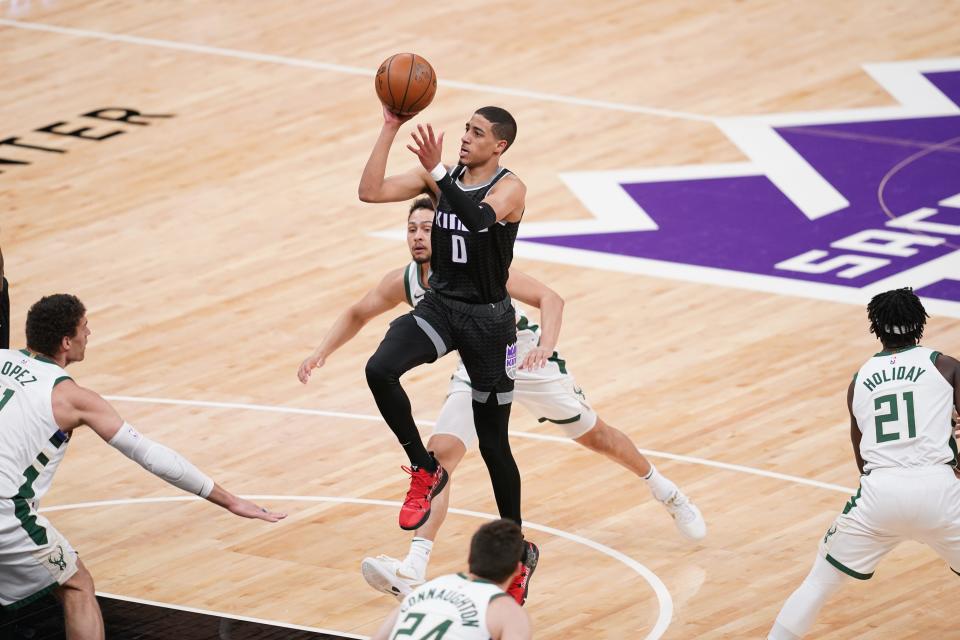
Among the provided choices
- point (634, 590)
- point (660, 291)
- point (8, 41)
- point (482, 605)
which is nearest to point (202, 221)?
point (660, 291)

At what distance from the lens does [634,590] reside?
904cm

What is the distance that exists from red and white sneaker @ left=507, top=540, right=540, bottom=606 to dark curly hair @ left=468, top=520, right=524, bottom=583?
1927 mm

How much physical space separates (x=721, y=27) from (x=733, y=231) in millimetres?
4743

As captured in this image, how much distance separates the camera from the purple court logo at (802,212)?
44.1 ft

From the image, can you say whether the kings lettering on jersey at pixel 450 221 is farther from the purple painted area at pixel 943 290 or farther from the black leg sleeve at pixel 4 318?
the purple painted area at pixel 943 290

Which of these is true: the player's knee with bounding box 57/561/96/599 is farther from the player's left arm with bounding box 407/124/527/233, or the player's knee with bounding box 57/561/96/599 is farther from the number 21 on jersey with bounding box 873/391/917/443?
the number 21 on jersey with bounding box 873/391/917/443

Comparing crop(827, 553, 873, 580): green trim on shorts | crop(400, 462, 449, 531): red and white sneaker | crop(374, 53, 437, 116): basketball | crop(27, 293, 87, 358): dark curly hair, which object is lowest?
crop(827, 553, 873, 580): green trim on shorts

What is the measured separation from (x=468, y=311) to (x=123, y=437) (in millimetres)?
1659

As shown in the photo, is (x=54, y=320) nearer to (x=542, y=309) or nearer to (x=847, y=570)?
(x=542, y=309)

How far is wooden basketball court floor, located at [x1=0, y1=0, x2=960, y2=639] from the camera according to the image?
9367mm

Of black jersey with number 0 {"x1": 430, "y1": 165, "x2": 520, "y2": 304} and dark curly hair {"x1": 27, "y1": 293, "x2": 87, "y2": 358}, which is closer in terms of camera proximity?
dark curly hair {"x1": 27, "y1": 293, "x2": 87, "y2": 358}

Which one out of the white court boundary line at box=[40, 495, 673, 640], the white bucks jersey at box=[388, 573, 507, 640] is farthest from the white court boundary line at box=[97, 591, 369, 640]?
the white bucks jersey at box=[388, 573, 507, 640]

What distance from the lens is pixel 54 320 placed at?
25.8 ft

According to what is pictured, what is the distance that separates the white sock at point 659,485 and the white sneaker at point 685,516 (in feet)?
0.08
